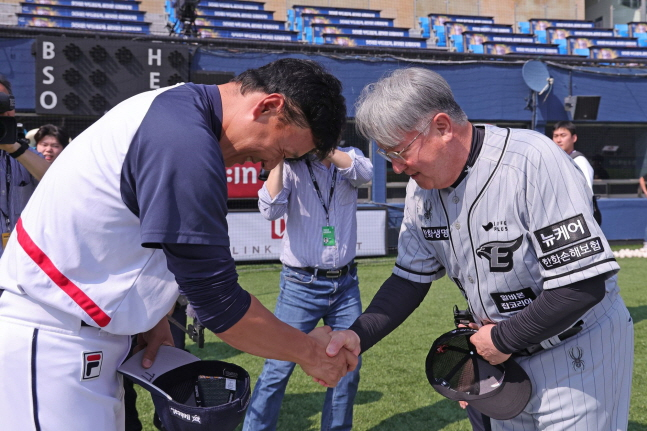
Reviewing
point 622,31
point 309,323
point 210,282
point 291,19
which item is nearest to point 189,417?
point 210,282

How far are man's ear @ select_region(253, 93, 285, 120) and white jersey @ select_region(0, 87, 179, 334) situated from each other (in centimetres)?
28

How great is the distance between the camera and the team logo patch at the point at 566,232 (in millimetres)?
1707

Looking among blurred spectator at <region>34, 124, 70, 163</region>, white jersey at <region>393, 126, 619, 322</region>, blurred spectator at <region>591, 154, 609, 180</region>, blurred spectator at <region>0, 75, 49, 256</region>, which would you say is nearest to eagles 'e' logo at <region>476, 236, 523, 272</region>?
white jersey at <region>393, 126, 619, 322</region>

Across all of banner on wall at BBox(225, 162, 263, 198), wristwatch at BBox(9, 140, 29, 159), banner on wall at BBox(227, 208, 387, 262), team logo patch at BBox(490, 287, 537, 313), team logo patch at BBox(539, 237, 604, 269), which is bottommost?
banner on wall at BBox(227, 208, 387, 262)

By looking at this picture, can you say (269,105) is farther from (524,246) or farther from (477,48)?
(477,48)

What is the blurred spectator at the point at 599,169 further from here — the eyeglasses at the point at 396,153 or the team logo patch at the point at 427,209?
the eyeglasses at the point at 396,153

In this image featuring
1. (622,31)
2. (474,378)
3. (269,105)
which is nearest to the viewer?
(269,105)

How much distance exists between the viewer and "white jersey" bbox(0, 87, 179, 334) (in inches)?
60.1

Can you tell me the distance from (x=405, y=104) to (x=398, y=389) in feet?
10.2

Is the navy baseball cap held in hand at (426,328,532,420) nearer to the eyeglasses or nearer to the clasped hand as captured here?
the clasped hand

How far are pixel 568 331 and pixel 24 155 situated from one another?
3292 millimetres

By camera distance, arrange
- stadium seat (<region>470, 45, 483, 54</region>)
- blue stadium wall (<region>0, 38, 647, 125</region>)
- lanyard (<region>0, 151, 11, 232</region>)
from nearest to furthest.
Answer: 1. lanyard (<region>0, 151, 11, 232</region>)
2. blue stadium wall (<region>0, 38, 647, 125</region>)
3. stadium seat (<region>470, 45, 483, 54</region>)

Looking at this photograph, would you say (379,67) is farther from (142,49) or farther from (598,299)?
(598,299)

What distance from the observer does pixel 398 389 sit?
4441 mm
